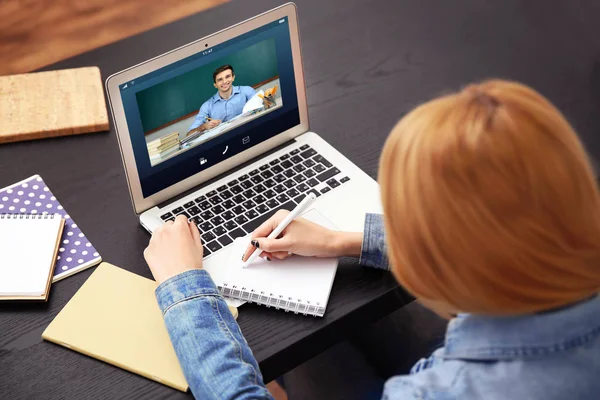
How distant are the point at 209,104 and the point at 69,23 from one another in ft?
6.78

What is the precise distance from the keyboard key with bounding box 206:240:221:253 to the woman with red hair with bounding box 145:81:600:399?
392mm

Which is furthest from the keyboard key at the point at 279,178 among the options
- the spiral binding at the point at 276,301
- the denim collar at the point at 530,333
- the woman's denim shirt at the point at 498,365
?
the denim collar at the point at 530,333

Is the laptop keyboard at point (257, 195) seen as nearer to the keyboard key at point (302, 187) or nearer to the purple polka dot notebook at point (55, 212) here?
the keyboard key at point (302, 187)

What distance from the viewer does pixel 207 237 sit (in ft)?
3.74

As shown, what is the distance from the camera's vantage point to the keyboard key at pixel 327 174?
124 centimetres

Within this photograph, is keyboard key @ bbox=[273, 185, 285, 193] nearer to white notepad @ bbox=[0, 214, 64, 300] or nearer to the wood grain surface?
white notepad @ bbox=[0, 214, 64, 300]

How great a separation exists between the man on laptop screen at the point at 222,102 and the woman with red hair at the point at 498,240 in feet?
1.55

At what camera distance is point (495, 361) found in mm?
784

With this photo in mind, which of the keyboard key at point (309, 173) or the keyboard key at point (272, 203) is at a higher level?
the keyboard key at point (309, 173)

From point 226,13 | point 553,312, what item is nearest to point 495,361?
point 553,312

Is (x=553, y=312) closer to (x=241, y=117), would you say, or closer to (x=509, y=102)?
(x=509, y=102)

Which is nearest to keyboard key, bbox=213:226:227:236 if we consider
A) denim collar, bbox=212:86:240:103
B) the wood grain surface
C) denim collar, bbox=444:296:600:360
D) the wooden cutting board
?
denim collar, bbox=212:86:240:103

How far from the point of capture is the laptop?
3.69ft

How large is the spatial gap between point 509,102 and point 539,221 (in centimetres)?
12
